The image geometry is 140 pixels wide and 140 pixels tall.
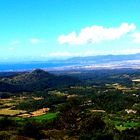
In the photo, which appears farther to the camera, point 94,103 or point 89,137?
point 94,103

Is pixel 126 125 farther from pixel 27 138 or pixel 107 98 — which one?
pixel 107 98

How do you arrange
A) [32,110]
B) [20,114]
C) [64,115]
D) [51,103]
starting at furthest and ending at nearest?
[51,103] → [32,110] → [20,114] → [64,115]

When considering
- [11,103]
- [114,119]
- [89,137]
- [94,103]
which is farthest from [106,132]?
[11,103]

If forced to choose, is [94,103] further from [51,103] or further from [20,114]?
[20,114]

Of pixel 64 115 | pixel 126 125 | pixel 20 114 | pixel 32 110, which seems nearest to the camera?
pixel 64 115

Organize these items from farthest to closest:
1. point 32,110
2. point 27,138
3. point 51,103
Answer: point 51,103
point 32,110
point 27,138

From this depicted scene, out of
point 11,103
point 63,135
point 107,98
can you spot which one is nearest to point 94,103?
point 107,98

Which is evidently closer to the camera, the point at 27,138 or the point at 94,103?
the point at 27,138

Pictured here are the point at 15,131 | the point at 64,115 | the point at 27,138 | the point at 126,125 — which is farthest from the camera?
the point at 126,125

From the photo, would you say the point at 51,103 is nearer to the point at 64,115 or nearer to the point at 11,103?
the point at 11,103
